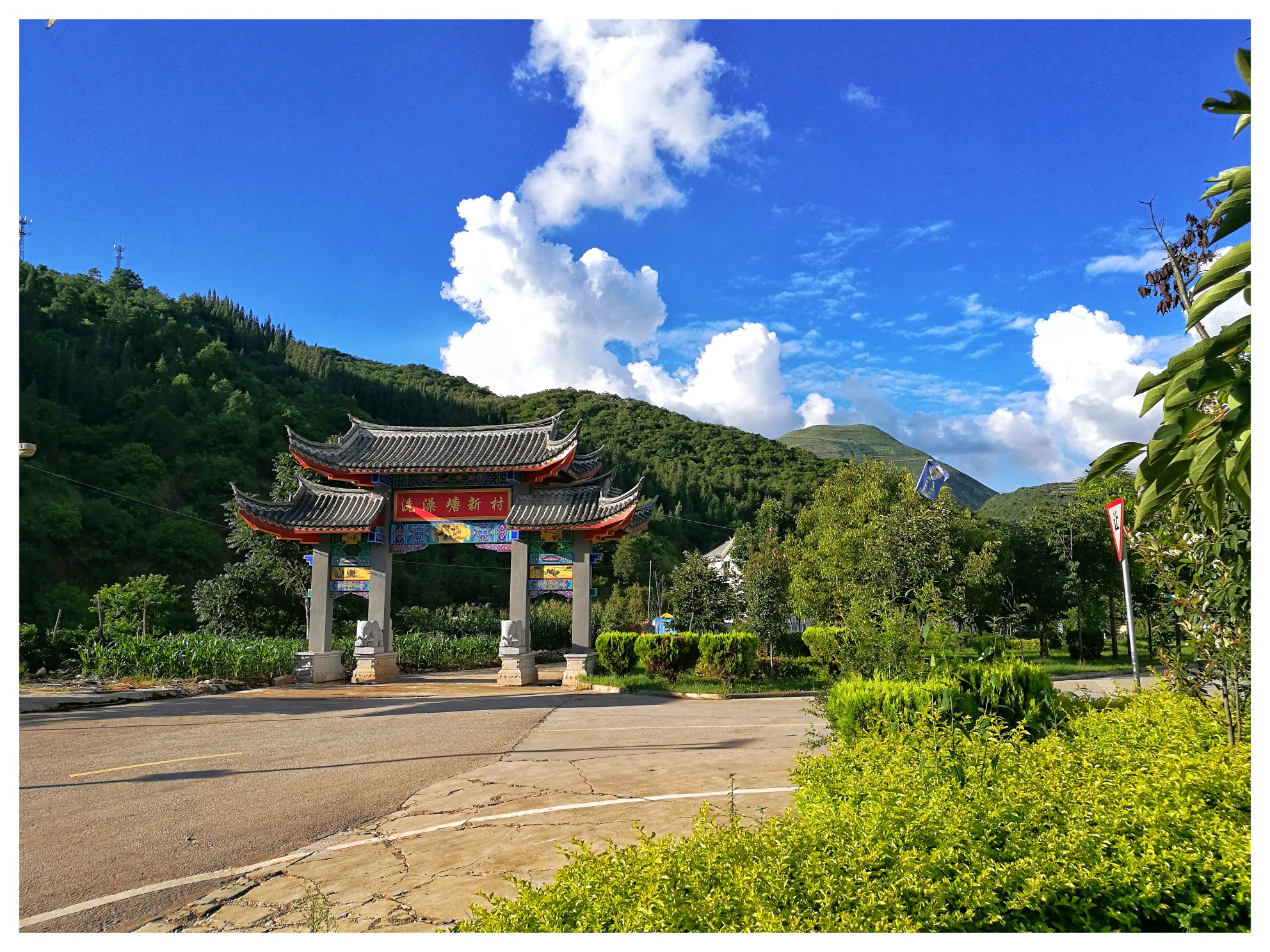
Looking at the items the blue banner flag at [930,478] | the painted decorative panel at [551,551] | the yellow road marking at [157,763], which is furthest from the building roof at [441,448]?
the yellow road marking at [157,763]

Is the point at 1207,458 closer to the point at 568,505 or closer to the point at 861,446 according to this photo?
the point at 568,505

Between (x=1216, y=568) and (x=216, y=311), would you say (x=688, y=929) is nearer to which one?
(x=1216, y=568)

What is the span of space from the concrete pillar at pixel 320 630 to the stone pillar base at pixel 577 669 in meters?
6.14

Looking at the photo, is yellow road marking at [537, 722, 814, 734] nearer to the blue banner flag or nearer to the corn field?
the blue banner flag

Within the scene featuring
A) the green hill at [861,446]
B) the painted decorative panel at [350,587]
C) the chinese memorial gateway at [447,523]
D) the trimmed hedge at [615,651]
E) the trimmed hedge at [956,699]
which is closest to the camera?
the trimmed hedge at [956,699]

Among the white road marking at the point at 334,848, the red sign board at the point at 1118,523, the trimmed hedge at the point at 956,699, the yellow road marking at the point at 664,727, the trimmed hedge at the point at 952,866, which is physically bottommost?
the yellow road marking at the point at 664,727

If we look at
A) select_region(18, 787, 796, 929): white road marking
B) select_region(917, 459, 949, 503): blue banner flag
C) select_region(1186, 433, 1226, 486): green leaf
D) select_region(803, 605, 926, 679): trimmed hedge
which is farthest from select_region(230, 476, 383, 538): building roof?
select_region(1186, 433, 1226, 486): green leaf

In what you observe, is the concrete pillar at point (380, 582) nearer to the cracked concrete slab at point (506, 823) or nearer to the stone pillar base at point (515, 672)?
the stone pillar base at point (515, 672)

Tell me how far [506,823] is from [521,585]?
40.6 feet

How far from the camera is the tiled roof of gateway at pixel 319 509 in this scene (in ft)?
58.9

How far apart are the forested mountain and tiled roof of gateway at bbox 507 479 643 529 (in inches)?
778
